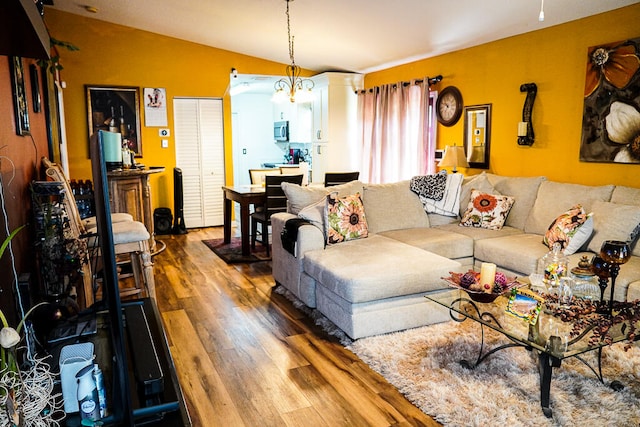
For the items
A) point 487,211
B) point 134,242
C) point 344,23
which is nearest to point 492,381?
point 487,211

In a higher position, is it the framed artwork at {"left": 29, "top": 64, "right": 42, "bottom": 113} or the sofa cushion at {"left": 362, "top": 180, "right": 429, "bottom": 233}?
the framed artwork at {"left": 29, "top": 64, "right": 42, "bottom": 113}

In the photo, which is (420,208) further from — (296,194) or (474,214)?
(296,194)

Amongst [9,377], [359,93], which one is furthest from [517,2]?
[9,377]

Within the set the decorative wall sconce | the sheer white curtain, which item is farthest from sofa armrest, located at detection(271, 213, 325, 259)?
the sheer white curtain

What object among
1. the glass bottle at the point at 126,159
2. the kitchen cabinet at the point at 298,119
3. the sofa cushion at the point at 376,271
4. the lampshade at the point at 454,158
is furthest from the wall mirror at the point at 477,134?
the glass bottle at the point at 126,159

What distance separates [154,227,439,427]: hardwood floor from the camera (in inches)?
92.4

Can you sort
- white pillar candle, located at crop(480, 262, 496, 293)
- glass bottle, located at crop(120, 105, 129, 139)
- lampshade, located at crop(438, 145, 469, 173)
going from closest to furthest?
white pillar candle, located at crop(480, 262, 496, 293) < lampshade, located at crop(438, 145, 469, 173) < glass bottle, located at crop(120, 105, 129, 139)

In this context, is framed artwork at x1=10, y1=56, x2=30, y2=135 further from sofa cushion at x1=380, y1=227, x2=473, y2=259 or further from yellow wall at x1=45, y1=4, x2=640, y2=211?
yellow wall at x1=45, y1=4, x2=640, y2=211

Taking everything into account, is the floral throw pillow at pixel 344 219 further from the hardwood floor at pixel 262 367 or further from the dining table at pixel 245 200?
the dining table at pixel 245 200

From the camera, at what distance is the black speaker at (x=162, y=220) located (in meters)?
6.86

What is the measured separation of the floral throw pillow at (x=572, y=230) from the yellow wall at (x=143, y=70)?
4.77m

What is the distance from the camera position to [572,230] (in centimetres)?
351

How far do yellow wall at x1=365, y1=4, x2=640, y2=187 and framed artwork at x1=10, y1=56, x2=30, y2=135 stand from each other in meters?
4.26

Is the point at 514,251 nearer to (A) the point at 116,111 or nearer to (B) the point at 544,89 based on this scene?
(B) the point at 544,89
